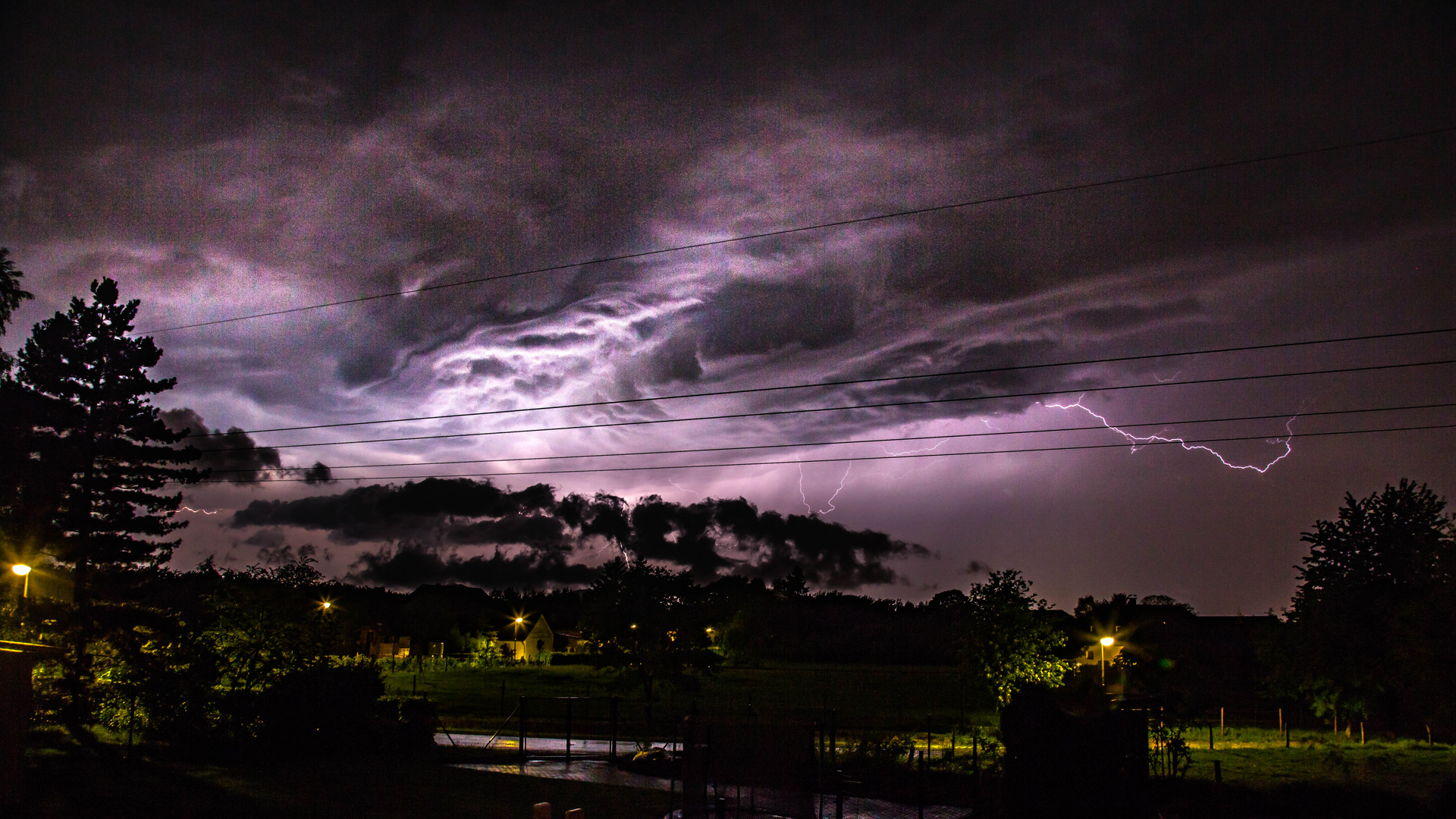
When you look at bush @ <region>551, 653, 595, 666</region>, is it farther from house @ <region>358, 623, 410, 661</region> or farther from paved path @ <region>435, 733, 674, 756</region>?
paved path @ <region>435, 733, 674, 756</region>

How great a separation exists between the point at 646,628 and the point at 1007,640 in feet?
40.1

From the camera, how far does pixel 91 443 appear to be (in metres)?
46.4

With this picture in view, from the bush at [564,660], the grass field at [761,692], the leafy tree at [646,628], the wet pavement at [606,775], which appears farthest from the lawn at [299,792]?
the bush at [564,660]

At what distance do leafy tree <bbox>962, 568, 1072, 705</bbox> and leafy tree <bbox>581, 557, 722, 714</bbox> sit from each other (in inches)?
360

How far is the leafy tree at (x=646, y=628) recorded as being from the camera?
99.3ft

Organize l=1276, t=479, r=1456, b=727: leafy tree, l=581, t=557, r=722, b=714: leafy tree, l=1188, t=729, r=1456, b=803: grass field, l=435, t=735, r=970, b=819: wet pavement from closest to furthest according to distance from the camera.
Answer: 1. l=435, t=735, r=970, b=819: wet pavement
2. l=1188, t=729, r=1456, b=803: grass field
3. l=581, t=557, r=722, b=714: leafy tree
4. l=1276, t=479, r=1456, b=727: leafy tree

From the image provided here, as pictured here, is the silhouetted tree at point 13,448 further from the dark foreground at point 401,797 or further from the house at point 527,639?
the house at point 527,639

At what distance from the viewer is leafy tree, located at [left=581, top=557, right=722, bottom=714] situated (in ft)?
99.3

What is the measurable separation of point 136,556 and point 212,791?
33.5 m

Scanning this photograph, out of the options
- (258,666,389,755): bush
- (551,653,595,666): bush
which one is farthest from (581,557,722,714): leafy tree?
(551,653,595,666): bush

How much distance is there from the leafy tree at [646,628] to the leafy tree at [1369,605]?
24.1m

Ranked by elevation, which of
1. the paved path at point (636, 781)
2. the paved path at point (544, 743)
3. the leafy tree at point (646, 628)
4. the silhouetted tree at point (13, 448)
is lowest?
the paved path at point (544, 743)

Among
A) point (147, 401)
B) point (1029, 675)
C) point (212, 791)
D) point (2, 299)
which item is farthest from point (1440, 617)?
point (147, 401)

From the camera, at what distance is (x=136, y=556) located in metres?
48.9
